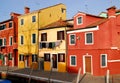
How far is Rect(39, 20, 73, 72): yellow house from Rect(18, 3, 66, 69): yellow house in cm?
165

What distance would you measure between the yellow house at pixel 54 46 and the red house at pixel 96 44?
1856mm

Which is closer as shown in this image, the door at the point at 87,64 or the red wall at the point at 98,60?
the red wall at the point at 98,60

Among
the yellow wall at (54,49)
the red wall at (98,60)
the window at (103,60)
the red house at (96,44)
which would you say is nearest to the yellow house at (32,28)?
the yellow wall at (54,49)

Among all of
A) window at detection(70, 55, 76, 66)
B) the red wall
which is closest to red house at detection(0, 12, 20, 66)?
window at detection(70, 55, 76, 66)

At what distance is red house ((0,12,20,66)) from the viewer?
42.6 m

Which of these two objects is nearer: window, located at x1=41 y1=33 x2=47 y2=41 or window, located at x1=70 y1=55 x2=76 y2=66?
window, located at x1=70 y1=55 x2=76 y2=66

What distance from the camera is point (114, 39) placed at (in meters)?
28.3

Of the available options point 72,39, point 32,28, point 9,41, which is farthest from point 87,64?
point 9,41

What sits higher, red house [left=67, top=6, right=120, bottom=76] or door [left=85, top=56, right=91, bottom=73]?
red house [left=67, top=6, right=120, bottom=76]

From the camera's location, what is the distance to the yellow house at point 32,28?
36688 millimetres

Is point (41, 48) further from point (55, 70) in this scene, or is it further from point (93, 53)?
point (93, 53)

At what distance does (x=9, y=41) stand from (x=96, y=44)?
21.5 meters

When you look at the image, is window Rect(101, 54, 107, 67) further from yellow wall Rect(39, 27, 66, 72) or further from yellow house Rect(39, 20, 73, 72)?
yellow wall Rect(39, 27, 66, 72)

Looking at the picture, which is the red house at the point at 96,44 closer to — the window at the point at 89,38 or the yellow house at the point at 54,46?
the window at the point at 89,38
